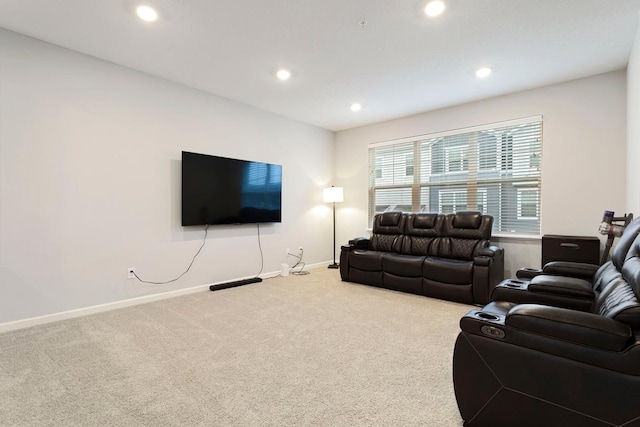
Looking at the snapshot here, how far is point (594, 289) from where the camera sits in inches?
83.5

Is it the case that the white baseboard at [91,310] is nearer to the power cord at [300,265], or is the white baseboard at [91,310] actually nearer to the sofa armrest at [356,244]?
the power cord at [300,265]

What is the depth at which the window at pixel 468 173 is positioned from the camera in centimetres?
425

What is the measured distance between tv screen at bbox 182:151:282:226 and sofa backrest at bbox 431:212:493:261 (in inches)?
98.3

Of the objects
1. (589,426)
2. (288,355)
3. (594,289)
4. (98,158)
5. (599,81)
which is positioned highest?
(599,81)

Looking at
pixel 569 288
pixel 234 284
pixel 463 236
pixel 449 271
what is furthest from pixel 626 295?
pixel 234 284

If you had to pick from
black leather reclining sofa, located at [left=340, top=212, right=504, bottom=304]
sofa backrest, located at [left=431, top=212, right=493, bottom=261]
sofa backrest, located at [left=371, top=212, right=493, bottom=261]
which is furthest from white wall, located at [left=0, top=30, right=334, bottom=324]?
sofa backrest, located at [left=431, top=212, right=493, bottom=261]

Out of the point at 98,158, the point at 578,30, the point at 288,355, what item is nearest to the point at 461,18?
the point at 578,30

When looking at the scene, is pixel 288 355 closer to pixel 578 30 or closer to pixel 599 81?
pixel 578 30

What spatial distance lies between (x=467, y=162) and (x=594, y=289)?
2.97m

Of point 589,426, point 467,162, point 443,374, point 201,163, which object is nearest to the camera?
point 589,426

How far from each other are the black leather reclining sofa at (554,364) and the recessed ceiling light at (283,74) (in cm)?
312

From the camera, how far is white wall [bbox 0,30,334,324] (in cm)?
287

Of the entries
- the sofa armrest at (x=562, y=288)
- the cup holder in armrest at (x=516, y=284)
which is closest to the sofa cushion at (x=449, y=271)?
the cup holder in armrest at (x=516, y=284)

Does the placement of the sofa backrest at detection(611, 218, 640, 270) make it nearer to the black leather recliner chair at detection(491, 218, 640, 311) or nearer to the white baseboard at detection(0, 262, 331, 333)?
the black leather recliner chair at detection(491, 218, 640, 311)
